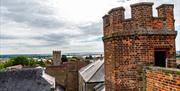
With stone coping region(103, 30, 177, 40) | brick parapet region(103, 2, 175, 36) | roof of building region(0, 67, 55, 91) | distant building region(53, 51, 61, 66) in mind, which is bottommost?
roof of building region(0, 67, 55, 91)

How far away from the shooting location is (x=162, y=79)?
23.8ft

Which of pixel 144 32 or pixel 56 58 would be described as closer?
pixel 144 32

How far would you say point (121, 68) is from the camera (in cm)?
904

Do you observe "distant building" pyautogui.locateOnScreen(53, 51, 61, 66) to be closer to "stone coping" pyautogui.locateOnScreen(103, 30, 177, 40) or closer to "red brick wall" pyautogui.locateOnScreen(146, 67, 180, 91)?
"stone coping" pyautogui.locateOnScreen(103, 30, 177, 40)

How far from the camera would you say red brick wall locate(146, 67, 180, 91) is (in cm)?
657

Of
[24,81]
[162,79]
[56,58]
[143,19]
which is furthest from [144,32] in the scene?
[56,58]

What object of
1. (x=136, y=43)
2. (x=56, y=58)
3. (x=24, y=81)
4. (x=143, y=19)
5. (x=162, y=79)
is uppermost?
(x=143, y=19)

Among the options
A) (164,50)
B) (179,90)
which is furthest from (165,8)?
(179,90)

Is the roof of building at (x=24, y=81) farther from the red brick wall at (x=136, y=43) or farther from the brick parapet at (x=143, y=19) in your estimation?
the brick parapet at (x=143, y=19)

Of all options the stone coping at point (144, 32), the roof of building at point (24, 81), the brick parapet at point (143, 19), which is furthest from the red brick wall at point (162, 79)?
the roof of building at point (24, 81)

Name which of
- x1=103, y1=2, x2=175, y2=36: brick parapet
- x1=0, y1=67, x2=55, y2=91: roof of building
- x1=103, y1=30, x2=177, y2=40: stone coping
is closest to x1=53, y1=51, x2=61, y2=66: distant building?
x1=0, y1=67, x2=55, y2=91: roof of building

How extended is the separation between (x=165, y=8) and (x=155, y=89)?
9.78 feet

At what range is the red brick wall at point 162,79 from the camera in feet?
21.6

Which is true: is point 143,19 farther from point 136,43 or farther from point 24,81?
point 24,81
